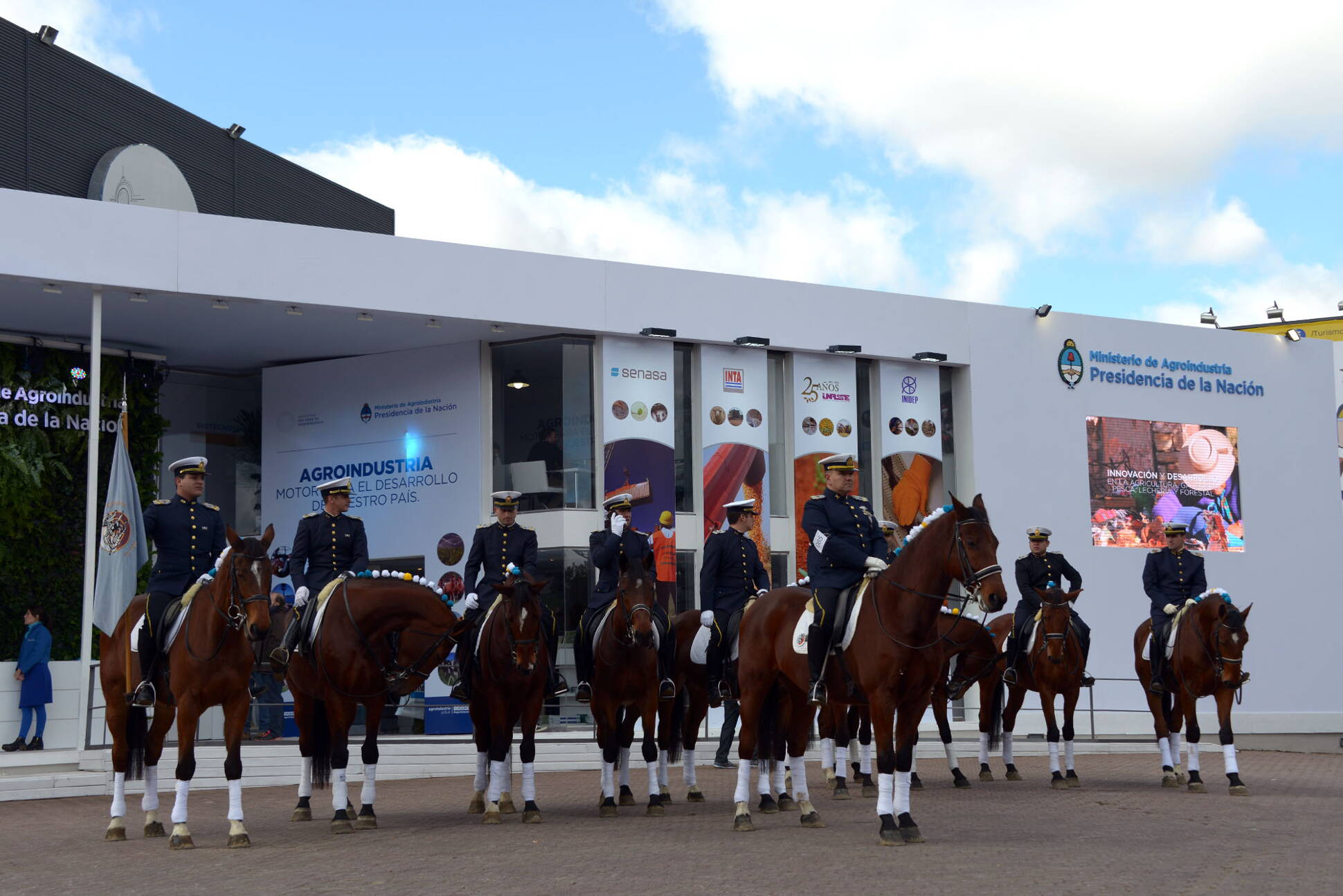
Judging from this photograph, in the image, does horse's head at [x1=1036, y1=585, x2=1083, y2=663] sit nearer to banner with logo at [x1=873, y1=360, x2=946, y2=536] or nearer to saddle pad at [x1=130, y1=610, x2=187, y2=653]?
saddle pad at [x1=130, y1=610, x2=187, y2=653]

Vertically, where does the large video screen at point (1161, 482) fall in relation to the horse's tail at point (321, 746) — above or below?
above

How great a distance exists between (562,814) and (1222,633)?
22.2 ft

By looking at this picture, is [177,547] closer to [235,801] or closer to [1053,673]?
[235,801]

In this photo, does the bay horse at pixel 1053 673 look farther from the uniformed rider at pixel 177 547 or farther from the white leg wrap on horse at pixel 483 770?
the uniformed rider at pixel 177 547

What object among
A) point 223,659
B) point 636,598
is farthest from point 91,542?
point 636,598

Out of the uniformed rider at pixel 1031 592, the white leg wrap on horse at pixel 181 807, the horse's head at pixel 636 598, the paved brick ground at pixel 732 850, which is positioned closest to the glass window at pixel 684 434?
the uniformed rider at pixel 1031 592

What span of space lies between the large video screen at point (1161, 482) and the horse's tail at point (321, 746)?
19.9 metres

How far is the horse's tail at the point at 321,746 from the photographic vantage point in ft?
39.3

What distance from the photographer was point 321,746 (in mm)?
12117

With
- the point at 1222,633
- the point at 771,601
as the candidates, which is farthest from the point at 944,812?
the point at 1222,633

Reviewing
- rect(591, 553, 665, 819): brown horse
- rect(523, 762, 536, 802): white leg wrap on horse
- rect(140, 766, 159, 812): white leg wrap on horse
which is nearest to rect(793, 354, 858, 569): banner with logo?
rect(591, 553, 665, 819): brown horse

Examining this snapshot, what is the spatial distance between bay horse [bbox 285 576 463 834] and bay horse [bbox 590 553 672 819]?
54.9 inches

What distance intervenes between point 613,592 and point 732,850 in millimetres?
3439

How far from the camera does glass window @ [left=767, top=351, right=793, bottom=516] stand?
26203 millimetres
